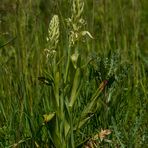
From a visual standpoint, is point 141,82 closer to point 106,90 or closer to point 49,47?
point 106,90

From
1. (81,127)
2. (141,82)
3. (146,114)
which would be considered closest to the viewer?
(81,127)

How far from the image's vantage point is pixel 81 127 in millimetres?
2592

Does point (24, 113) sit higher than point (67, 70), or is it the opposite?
point (67, 70)

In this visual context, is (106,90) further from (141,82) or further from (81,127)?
(141,82)

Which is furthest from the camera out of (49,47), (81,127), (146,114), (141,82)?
(141,82)

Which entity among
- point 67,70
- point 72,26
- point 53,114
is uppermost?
point 72,26

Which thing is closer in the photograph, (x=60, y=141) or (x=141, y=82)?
(x=60, y=141)

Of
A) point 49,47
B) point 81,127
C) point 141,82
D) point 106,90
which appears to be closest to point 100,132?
point 81,127

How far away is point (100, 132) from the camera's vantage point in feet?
8.12

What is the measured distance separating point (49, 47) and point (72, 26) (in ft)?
0.48

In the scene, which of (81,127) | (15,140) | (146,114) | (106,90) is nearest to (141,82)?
(146,114)

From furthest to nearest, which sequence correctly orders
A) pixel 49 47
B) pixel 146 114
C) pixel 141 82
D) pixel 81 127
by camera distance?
pixel 141 82 < pixel 146 114 < pixel 81 127 < pixel 49 47

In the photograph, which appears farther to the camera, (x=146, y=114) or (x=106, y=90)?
(x=146, y=114)

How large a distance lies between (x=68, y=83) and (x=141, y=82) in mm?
923
